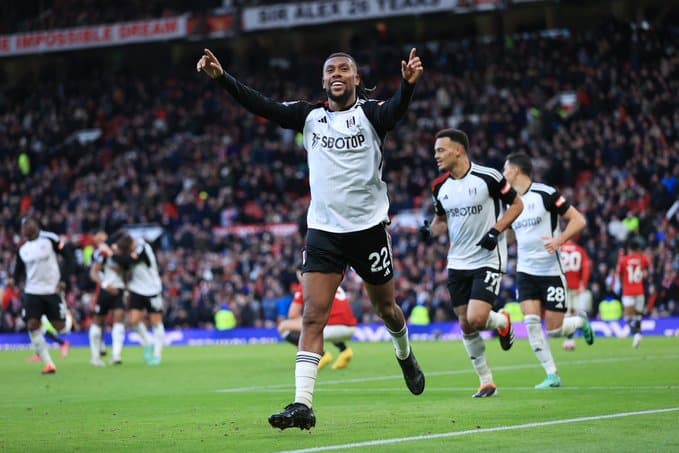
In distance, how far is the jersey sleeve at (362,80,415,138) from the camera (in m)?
8.24

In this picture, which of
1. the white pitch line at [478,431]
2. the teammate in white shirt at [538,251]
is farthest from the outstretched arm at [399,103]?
the teammate in white shirt at [538,251]

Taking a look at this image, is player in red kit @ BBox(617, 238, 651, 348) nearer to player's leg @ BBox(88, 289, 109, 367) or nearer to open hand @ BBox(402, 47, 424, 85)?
player's leg @ BBox(88, 289, 109, 367)

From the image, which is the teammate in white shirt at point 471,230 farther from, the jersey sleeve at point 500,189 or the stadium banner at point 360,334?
the stadium banner at point 360,334

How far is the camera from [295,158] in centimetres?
4169

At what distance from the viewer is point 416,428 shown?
8.89 metres

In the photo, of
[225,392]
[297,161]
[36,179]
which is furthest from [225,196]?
[225,392]

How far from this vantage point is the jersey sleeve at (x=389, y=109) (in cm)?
824

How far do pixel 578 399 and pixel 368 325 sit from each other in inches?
845

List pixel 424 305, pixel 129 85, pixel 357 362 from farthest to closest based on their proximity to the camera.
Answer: pixel 129 85 < pixel 424 305 < pixel 357 362

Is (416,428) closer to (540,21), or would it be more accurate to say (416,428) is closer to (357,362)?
(357,362)

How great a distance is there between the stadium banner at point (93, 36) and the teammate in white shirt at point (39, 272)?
87.5ft

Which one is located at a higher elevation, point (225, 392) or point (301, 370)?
point (301, 370)

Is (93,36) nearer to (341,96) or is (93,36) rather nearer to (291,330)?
(291,330)

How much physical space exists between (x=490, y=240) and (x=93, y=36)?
38772 mm
